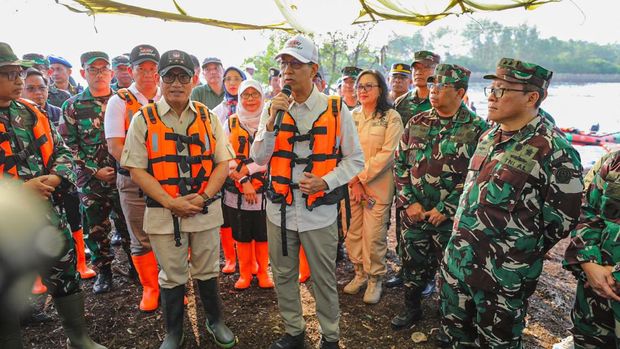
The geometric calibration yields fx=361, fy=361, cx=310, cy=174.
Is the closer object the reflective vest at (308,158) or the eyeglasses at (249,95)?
the reflective vest at (308,158)

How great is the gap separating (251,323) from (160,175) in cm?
179

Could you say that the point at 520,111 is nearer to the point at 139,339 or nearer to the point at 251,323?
the point at 251,323

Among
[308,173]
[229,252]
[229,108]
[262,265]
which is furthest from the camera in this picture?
[229,108]

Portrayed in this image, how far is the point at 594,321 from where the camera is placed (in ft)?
8.17

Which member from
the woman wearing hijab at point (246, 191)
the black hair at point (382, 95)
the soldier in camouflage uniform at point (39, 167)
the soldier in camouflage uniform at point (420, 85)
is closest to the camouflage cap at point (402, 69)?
the soldier in camouflage uniform at point (420, 85)

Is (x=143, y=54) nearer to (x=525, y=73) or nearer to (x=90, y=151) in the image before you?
(x=90, y=151)

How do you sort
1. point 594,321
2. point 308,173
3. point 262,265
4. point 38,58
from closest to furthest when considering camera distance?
point 594,321 → point 308,173 → point 262,265 → point 38,58

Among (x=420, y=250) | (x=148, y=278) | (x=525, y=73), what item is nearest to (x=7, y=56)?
(x=148, y=278)

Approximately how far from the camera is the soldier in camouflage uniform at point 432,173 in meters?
3.33

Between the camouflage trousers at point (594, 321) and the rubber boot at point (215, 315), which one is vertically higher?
the camouflage trousers at point (594, 321)

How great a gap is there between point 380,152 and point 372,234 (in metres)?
0.94

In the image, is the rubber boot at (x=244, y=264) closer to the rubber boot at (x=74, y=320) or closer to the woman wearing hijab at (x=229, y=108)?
the woman wearing hijab at (x=229, y=108)

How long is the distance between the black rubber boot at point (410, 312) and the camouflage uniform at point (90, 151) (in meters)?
3.42

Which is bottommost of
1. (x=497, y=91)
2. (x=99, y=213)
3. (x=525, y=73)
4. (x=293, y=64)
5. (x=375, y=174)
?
(x=99, y=213)
